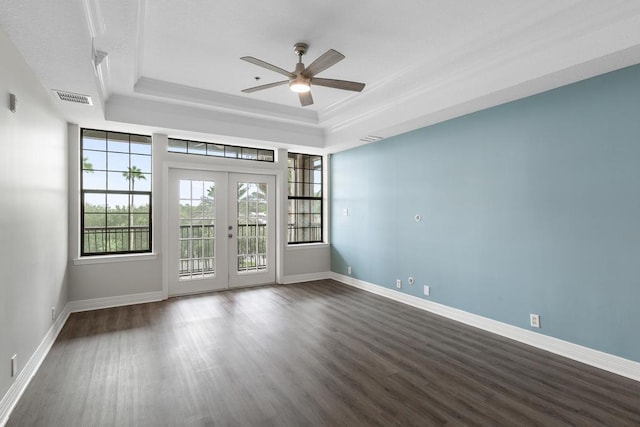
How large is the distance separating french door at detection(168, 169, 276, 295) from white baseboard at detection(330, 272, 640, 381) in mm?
2616

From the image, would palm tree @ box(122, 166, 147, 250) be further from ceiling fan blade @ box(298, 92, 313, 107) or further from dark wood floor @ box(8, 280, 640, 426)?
ceiling fan blade @ box(298, 92, 313, 107)

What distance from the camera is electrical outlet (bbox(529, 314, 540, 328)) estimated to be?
3.37 m

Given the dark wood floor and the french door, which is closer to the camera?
the dark wood floor

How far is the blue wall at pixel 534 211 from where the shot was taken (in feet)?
9.34

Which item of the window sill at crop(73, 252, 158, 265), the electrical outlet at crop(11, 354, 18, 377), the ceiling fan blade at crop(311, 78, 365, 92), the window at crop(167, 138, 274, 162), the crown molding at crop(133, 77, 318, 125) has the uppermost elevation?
the crown molding at crop(133, 77, 318, 125)

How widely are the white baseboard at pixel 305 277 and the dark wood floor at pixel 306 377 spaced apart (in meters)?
2.01

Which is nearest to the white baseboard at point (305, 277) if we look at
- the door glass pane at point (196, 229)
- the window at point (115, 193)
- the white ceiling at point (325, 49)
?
the door glass pane at point (196, 229)

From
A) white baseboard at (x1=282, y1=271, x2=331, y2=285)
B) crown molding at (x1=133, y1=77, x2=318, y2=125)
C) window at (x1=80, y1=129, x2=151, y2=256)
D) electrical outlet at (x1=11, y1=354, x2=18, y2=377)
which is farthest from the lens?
white baseboard at (x1=282, y1=271, x2=331, y2=285)

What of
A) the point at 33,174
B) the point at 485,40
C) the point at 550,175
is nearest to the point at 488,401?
the point at 550,175

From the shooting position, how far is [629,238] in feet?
9.19

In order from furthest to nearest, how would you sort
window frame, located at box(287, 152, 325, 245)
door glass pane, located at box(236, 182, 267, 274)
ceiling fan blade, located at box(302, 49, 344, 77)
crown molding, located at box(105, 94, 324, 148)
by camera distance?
window frame, located at box(287, 152, 325, 245) < door glass pane, located at box(236, 182, 267, 274) < crown molding, located at box(105, 94, 324, 148) < ceiling fan blade, located at box(302, 49, 344, 77)

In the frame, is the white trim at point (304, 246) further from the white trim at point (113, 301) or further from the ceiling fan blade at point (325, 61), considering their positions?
the ceiling fan blade at point (325, 61)

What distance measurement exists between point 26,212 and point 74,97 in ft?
4.72

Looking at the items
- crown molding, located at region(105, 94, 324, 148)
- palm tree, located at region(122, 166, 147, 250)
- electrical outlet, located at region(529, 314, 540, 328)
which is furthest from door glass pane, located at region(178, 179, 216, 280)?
electrical outlet, located at region(529, 314, 540, 328)
